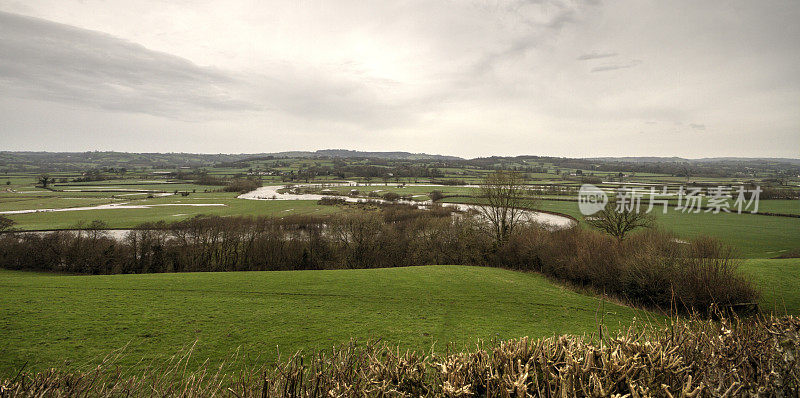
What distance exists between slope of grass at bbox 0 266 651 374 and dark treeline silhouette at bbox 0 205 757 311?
411 centimetres

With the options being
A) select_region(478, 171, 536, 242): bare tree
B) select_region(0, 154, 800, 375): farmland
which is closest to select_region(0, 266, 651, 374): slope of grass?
select_region(0, 154, 800, 375): farmland

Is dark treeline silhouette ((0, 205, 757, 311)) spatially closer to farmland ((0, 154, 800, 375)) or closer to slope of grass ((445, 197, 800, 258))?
farmland ((0, 154, 800, 375))

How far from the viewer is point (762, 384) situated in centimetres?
379

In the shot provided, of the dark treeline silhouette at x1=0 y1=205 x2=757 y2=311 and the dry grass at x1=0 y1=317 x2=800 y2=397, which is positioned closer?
the dry grass at x1=0 y1=317 x2=800 y2=397

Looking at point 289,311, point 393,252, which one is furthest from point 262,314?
point 393,252

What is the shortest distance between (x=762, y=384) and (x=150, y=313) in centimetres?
1901

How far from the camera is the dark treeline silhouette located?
17.9m

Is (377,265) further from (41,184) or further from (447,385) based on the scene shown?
(41,184)

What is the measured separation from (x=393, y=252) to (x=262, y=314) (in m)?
26.2

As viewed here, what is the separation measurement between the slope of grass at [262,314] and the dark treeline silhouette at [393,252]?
4108 millimetres

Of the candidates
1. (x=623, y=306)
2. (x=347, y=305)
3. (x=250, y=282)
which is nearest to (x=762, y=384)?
(x=347, y=305)

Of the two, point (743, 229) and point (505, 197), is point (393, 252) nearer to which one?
point (505, 197)

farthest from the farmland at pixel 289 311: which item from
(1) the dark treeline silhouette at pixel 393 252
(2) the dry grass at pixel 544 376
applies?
(1) the dark treeline silhouette at pixel 393 252

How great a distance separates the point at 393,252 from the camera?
3978 cm
